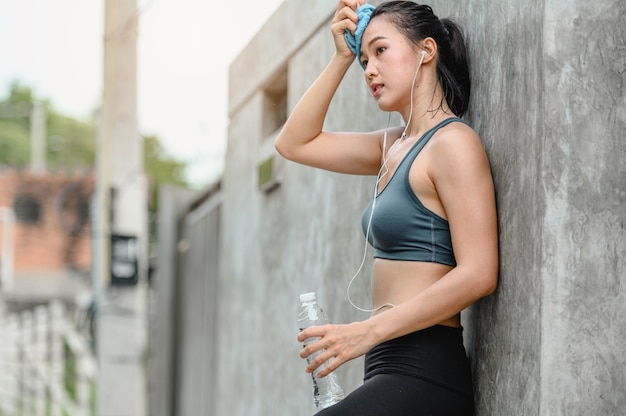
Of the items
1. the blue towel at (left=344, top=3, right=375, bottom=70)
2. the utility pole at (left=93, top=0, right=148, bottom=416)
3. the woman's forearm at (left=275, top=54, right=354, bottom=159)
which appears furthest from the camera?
the utility pole at (left=93, top=0, right=148, bottom=416)

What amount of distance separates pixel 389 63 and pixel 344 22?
0.81ft

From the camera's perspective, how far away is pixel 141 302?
11469mm

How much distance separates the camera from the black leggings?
304cm

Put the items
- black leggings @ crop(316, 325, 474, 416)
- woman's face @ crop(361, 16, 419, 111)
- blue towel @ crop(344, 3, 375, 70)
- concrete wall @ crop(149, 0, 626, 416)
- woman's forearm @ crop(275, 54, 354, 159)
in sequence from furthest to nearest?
woman's forearm @ crop(275, 54, 354, 159) → blue towel @ crop(344, 3, 375, 70) → woman's face @ crop(361, 16, 419, 111) → black leggings @ crop(316, 325, 474, 416) → concrete wall @ crop(149, 0, 626, 416)

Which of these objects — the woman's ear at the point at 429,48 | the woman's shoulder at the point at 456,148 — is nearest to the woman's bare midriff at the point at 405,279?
the woman's shoulder at the point at 456,148

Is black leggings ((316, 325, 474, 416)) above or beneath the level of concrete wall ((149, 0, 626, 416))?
beneath

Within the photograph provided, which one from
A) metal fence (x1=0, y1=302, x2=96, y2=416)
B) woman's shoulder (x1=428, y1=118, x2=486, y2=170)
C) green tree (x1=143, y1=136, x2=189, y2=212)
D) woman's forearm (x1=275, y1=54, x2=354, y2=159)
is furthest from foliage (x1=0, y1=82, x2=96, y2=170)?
woman's shoulder (x1=428, y1=118, x2=486, y2=170)

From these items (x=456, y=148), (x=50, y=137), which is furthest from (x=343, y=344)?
(x=50, y=137)

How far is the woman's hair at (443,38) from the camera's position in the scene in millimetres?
3400

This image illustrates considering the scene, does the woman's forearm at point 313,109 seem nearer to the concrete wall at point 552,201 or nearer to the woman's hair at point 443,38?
the woman's hair at point 443,38

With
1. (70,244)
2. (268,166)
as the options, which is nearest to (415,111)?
(268,166)

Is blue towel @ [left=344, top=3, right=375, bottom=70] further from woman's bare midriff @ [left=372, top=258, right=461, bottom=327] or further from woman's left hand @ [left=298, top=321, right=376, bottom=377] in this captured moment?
woman's left hand @ [left=298, top=321, right=376, bottom=377]

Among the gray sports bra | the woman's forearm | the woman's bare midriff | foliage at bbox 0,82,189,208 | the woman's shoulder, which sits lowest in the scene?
the woman's bare midriff

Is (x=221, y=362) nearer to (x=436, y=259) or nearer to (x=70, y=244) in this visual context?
(x=436, y=259)
